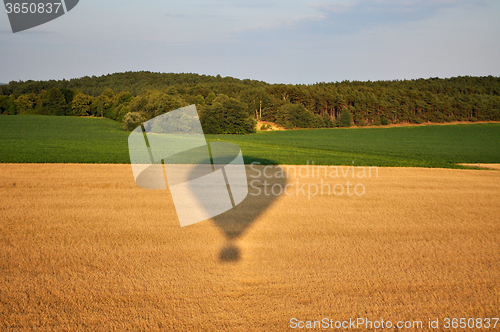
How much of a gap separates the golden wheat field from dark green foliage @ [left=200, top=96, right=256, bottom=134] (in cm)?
4559

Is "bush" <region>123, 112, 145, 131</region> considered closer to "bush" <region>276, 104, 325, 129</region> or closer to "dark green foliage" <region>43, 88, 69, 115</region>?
"bush" <region>276, 104, 325, 129</region>

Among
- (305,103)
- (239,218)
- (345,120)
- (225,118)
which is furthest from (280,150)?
(305,103)

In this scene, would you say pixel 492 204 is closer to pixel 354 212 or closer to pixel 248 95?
pixel 354 212

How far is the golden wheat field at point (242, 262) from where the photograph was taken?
489 centimetres

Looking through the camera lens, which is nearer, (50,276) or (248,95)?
(50,276)

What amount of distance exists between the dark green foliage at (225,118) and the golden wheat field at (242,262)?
150 feet

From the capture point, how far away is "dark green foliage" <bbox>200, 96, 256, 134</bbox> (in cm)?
5706

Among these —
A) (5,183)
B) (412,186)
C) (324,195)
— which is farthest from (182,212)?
(412,186)

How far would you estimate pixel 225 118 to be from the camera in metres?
57.8

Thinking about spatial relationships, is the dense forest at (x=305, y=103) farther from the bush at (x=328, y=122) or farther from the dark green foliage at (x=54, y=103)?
the bush at (x=328, y=122)

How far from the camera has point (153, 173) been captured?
650 inches

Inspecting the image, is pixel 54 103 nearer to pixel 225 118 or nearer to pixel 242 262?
pixel 225 118

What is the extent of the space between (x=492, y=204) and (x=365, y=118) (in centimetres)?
8287

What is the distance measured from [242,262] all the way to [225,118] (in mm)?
52246
